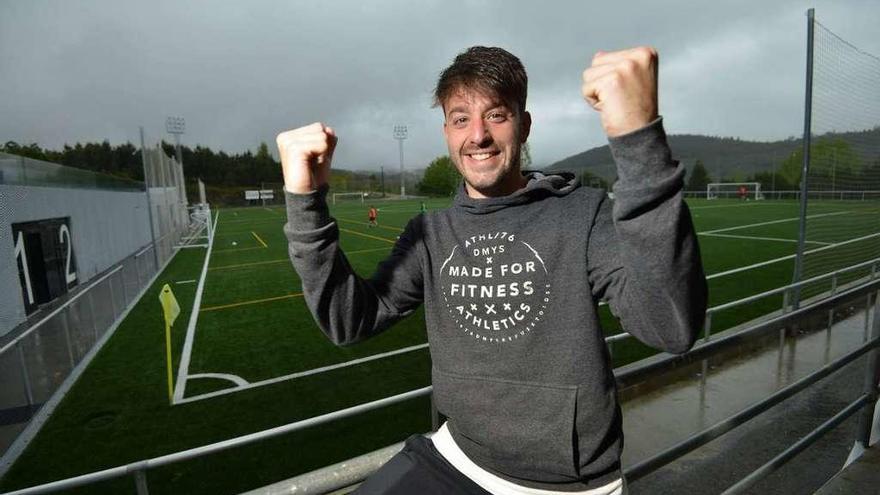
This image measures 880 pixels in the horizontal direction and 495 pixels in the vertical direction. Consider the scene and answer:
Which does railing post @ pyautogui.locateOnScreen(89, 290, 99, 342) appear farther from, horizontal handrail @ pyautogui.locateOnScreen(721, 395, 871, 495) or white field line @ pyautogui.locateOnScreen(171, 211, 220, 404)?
horizontal handrail @ pyautogui.locateOnScreen(721, 395, 871, 495)

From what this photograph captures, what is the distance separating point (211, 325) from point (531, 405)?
998 centimetres

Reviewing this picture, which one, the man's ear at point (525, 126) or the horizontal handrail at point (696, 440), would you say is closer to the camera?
the man's ear at point (525, 126)

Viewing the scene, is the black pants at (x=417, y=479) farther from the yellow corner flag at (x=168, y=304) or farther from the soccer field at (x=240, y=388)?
the yellow corner flag at (x=168, y=304)

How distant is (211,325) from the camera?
980cm

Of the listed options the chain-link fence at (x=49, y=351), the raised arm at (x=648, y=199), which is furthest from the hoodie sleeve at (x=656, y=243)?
the chain-link fence at (x=49, y=351)

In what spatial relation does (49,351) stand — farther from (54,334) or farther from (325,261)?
(325,261)

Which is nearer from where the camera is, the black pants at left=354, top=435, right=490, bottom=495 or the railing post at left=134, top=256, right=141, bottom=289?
the black pants at left=354, top=435, right=490, bottom=495

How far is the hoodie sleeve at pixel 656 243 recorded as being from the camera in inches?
35.6

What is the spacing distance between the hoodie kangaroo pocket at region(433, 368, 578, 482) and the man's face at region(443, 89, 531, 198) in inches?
22.3

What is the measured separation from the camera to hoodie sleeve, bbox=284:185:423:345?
129cm

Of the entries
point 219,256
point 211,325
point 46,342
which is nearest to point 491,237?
point 46,342

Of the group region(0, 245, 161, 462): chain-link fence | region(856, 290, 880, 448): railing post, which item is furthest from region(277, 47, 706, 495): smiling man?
region(0, 245, 161, 462): chain-link fence

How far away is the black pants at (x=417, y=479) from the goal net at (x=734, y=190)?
62.4 m

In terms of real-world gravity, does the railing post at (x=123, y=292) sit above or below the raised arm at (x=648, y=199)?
below
